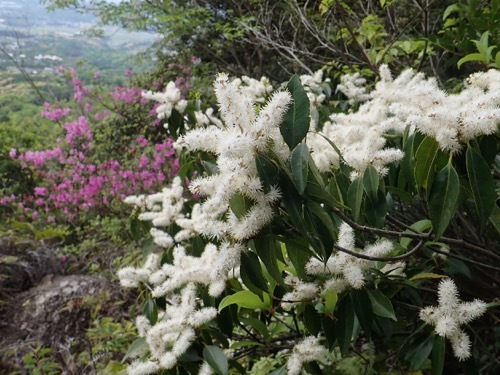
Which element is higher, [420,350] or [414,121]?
[414,121]

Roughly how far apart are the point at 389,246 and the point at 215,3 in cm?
467

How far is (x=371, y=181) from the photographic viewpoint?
929 millimetres

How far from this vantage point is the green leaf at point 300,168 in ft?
2.24

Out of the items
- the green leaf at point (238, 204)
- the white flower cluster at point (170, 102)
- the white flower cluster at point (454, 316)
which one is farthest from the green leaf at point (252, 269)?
the white flower cluster at point (170, 102)

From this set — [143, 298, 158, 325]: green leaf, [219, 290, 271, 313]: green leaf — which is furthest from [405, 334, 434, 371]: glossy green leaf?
[143, 298, 158, 325]: green leaf

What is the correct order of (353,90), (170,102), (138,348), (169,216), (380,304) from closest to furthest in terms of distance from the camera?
(380,304), (138,348), (169,216), (170,102), (353,90)

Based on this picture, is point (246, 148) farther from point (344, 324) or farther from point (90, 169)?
point (90, 169)

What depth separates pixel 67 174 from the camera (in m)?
4.71

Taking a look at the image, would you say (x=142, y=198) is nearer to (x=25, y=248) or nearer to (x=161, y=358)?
(x=161, y=358)

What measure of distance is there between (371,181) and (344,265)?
24 cm

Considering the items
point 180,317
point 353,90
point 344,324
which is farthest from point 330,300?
point 353,90

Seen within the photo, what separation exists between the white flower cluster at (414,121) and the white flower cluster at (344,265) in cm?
17

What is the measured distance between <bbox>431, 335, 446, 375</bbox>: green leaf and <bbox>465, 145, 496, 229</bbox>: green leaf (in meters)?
0.41

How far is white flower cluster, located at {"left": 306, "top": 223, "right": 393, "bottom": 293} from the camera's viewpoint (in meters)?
1.02
